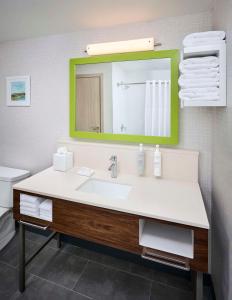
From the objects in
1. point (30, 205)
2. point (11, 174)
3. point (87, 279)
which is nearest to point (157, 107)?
point (30, 205)

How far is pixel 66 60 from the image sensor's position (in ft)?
5.89

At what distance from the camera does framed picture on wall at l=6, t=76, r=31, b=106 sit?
201cm

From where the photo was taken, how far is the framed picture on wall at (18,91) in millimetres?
2008

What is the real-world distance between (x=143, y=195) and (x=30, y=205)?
2.49 feet

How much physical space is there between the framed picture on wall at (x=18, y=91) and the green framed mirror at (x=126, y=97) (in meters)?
0.58

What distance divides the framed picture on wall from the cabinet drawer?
133 cm

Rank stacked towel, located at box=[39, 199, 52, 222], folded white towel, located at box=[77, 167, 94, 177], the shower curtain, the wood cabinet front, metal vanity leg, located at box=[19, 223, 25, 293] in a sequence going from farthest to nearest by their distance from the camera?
folded white towel, located at box=[77, 167, 94, 177] < the shower curtain < metal vanity leg, located at box=[19, 223, 25, 293] < stacked towel, located at box=[39, 199, 52, 222] < the wood cabinet front

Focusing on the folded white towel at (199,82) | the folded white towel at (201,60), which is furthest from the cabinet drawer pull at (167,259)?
the folded white towel at (201,60)

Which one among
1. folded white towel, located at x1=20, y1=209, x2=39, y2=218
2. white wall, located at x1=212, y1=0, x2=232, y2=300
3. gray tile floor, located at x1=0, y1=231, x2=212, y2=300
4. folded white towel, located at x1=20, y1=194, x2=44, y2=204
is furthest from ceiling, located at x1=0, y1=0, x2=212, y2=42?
gray tile floor, located at x1=0, y1=231, x2=212, y2=300

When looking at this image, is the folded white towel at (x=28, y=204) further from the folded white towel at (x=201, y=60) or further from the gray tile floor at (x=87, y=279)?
the folded white towel at (x=201, y=60)

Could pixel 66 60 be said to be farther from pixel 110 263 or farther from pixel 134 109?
pixel 110 263

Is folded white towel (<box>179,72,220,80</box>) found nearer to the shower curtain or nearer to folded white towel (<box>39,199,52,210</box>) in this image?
the shower curtain

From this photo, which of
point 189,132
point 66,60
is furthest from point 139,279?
point 66,60

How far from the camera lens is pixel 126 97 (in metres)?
1.57
